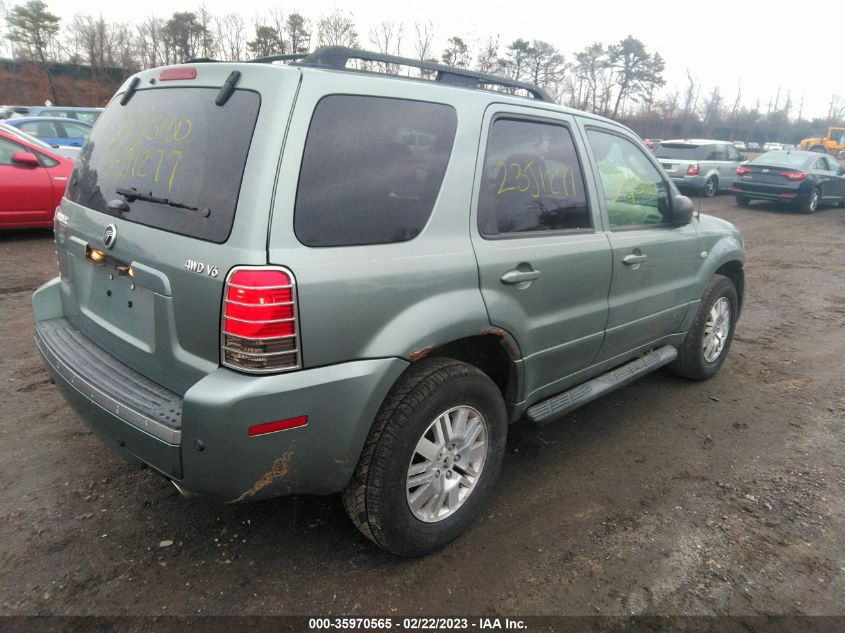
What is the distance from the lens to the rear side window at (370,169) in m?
2.10

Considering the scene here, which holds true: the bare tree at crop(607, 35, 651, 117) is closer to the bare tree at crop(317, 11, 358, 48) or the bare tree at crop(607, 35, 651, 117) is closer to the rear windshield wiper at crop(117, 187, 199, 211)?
the bare tree at crop(317, 11, 358, 48)

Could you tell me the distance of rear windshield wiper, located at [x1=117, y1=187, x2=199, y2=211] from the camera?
219 centimetres

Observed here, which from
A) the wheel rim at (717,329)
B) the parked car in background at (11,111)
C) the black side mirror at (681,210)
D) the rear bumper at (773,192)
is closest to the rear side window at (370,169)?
the black side mirror at (681,210)

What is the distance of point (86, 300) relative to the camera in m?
2.68

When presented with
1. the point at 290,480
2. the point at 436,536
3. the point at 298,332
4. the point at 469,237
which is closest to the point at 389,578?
the point at 436,536

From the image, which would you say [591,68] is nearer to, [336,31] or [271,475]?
[336,31]

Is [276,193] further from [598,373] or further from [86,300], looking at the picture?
[598,373]

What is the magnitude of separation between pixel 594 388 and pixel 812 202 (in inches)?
591

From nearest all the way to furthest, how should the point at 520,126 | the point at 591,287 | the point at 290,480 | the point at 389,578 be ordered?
the point at 290,480, the point at 389,578, the point at 520,126, the point at 591,287

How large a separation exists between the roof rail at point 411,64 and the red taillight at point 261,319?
94cm

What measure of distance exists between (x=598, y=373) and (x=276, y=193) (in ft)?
7.51

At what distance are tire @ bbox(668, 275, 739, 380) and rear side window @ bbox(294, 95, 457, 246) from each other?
8.90ft

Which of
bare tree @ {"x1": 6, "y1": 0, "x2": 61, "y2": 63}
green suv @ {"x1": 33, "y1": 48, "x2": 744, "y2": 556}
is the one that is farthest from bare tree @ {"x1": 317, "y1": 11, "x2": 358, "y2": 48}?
green suv @ {"x1": 33, "y1": 48, "x2": 744, "y2": 556}

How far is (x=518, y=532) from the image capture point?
110 inches
